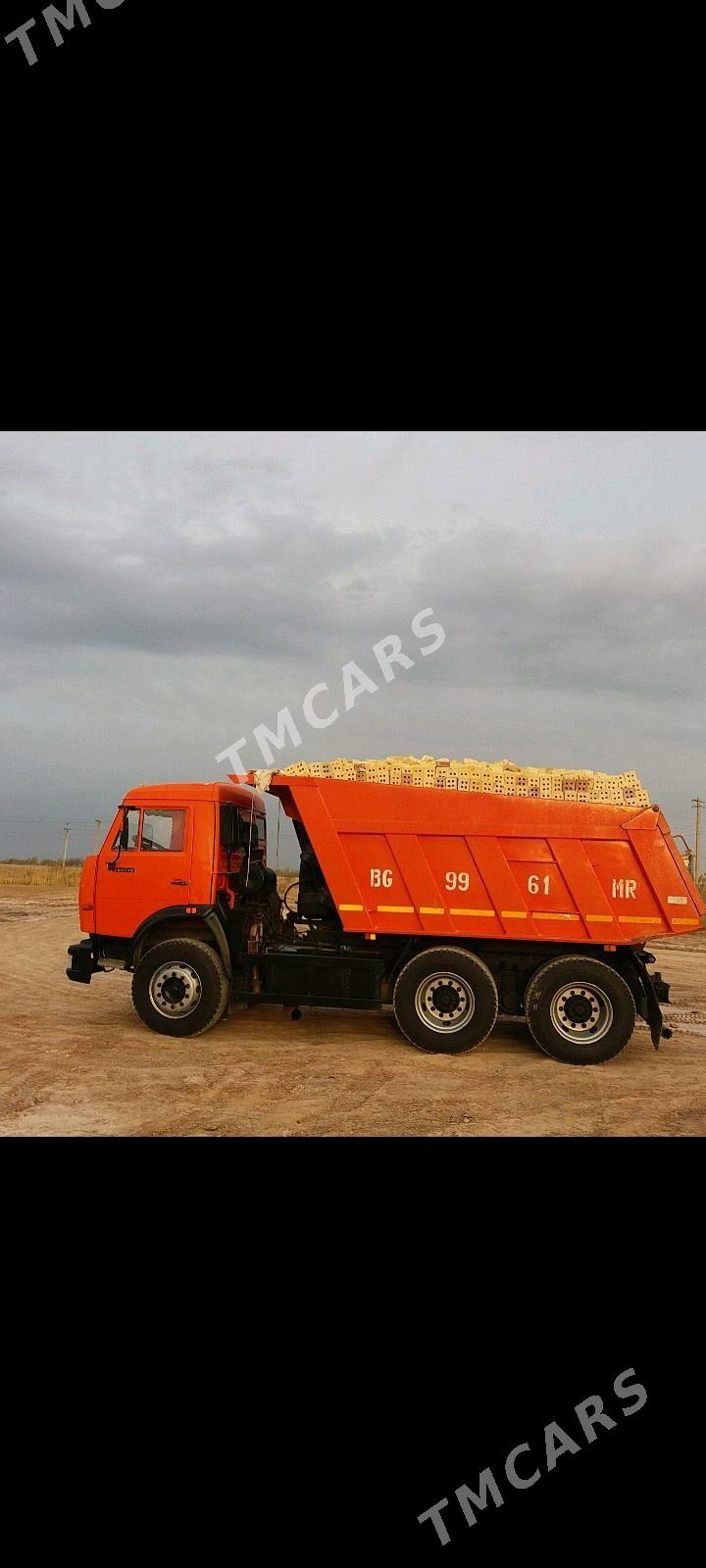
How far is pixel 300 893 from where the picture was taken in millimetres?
8500

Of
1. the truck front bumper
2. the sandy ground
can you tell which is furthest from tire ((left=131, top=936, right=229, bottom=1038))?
the truck front bumper

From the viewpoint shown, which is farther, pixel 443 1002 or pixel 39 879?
pixel 39 879

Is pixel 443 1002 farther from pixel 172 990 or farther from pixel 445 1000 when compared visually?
pixel 172 990

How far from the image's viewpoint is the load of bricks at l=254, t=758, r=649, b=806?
770 centimetres

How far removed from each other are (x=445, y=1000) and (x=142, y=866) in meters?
3.25

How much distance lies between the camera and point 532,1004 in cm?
757

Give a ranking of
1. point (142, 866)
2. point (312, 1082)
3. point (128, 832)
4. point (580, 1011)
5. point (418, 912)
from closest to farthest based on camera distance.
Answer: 1. point (312, 1082)
2. point (580, 1011)
3. point (418, 912)
4. point (142, 866)
5. point (128, 832)

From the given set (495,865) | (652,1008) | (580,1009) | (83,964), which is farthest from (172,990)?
(652,1008)

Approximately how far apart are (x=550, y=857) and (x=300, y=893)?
2558mm

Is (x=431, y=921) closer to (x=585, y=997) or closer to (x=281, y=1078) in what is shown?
(x=585, y=997)

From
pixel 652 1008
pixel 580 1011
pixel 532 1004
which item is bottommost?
pixel 652 1008

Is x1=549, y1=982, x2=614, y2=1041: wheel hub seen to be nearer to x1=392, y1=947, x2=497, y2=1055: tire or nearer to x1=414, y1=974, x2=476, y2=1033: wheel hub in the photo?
x1=392, y1=947, x2=497, y2=1055: tire

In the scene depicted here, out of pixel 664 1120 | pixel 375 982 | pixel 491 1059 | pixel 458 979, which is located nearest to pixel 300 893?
pixel 375 982

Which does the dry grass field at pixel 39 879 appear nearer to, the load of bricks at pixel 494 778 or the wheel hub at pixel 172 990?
the wheel hub at pixel 172 990
